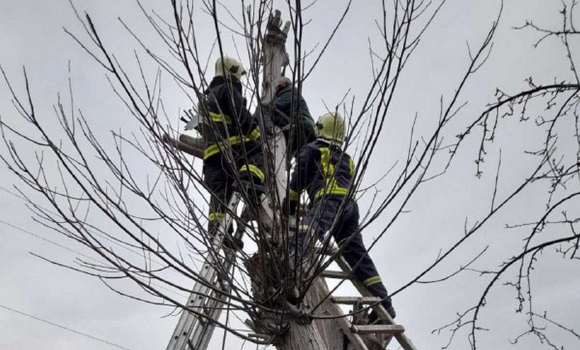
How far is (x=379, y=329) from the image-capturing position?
8.93 ft

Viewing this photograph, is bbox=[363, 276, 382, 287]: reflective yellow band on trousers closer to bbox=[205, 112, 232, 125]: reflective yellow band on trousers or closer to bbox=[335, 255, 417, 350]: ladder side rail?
bbox=[335, 255, 417, 350]: ladder side rail

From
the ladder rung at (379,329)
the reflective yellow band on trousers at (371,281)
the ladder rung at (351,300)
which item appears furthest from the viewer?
the reflective yellow band on trousers at (371,281)

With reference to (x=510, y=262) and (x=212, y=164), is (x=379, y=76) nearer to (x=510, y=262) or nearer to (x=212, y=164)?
(x=510, y=262)

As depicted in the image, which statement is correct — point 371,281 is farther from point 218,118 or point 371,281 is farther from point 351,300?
point 218,118

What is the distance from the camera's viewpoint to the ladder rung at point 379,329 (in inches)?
104

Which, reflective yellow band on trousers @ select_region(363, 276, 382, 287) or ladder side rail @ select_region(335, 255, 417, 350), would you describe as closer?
ladder side rail @ select_region(335, 255, 417, 350)

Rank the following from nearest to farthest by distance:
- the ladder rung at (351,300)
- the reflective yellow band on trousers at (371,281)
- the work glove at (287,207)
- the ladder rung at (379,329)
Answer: the work glove at (287,207) → the ladder rung at (379,329) → the ladder rung at (351,300) → the reflective yellow band on trousers at (371,281)

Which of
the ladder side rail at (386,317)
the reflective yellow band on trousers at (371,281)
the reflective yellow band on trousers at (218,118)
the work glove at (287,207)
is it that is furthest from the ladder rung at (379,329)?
the reflective yellow band on trousers at (218,118)

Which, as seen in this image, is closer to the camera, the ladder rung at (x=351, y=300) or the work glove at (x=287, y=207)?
the work glove at (x=287, y=207)

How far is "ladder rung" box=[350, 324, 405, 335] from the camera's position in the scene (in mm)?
2639

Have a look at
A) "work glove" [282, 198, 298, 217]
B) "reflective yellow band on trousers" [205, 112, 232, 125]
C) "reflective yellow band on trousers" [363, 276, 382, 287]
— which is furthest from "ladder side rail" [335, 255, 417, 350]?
"reflective yellow band on trousers" [205, 112, 232, 125]

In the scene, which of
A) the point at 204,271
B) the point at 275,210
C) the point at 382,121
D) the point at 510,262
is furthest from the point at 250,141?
the point at 510,262

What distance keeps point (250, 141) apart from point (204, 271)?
1020mm

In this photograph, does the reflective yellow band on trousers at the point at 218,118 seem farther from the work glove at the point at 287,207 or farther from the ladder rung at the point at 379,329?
the ladder rung at the point at 379,329
